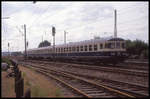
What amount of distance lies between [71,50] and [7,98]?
24.8 meters

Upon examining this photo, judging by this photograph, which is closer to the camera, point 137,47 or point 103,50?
point 103,50

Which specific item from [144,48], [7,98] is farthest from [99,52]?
[144,48]

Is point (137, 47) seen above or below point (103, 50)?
above

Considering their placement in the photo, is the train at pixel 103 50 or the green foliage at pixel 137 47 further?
the green foliage at pixel 137 47

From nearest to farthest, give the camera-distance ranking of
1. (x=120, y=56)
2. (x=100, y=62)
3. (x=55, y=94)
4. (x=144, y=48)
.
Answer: (x=55, y=94)
(x=120, y=56)
(x=100, y=62)
(x=144, y=48)

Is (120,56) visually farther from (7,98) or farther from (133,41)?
(133,41)

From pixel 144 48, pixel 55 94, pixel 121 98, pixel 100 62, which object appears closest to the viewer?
pixel 121 98

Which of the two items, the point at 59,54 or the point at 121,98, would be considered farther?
the point at 59,54

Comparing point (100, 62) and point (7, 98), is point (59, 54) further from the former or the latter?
point (7, 98)

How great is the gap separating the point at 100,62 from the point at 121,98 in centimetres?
1977

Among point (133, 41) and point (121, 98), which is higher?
point (133, 41)

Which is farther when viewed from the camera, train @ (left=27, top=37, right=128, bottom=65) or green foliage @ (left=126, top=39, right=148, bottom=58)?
green foliage @ (left=126, top=39, right=148, bottom=58)

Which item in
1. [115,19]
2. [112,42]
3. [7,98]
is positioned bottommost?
[7,98]

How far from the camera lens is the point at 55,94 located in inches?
428
